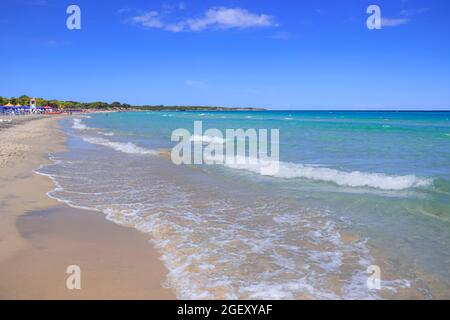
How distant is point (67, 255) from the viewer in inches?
213

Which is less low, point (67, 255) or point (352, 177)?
point (352, 177)

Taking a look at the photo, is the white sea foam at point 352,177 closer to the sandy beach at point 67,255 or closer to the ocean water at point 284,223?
the ocean water at point 284,223

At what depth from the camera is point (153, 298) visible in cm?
416

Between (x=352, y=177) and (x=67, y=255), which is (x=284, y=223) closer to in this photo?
(x=67, y=255)

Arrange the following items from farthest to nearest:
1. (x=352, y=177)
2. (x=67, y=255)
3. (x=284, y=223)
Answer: (x=352, y=177), (x=284, y=223), (x=67, y=255)

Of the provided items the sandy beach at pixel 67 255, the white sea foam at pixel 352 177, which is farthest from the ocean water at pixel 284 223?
the sandy beach at pixel 67 255

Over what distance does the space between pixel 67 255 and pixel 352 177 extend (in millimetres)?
9158

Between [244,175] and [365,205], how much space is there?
17.0 ft

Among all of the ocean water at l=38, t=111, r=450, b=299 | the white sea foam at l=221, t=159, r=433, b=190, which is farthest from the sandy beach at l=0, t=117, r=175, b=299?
the white sea foam at l=221, t=159, r=433, b=190

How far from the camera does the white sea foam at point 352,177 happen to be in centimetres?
1069

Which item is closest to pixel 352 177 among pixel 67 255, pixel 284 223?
pixel 284 223
